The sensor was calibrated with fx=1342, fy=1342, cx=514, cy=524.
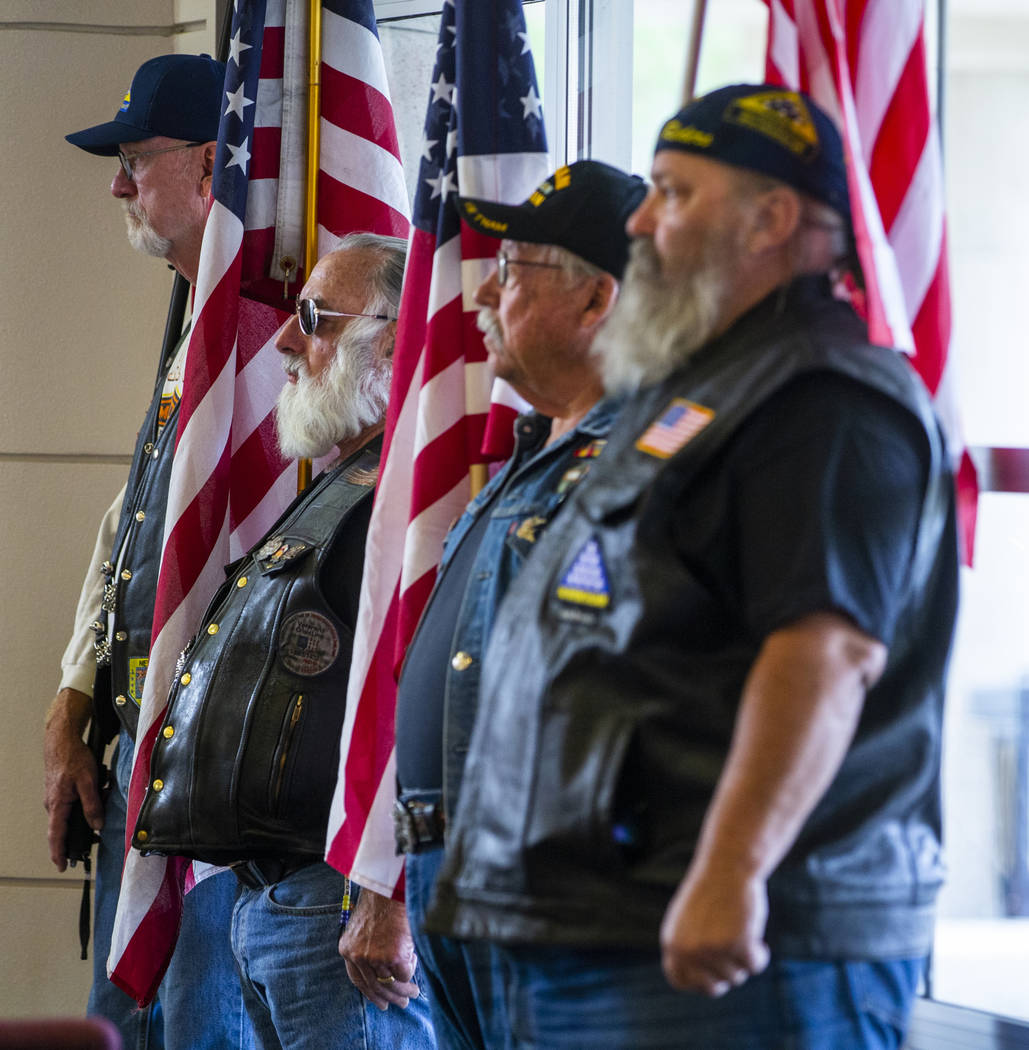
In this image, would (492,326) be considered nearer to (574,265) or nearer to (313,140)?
(574,265)

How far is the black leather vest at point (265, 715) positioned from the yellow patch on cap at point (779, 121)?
1.03 meters

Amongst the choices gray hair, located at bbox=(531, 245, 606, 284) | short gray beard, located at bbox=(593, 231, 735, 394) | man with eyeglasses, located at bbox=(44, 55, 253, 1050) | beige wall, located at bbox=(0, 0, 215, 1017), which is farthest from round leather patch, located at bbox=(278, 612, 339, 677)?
beige wall, located at bbox=(0, 0, 215, 1017)

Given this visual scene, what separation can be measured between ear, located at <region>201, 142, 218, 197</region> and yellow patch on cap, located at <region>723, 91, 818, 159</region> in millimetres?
1790

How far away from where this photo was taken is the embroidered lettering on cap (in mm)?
1128

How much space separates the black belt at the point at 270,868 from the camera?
1.93 m

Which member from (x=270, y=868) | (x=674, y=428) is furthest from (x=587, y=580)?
(x=270, y=868)

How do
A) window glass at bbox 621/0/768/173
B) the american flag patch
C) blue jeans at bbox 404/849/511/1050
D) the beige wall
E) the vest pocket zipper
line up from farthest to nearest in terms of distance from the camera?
the beige wall < window glass at bbox 621/0/768/173 < the vest pocket zipper < blue jeans at bbox 404/849/511/1050 < the american flag patch

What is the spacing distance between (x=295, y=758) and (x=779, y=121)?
1.14 meters

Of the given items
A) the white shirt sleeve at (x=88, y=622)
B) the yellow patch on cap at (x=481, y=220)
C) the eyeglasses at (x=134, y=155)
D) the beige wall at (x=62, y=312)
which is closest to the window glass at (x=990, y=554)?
the yellow patch on cap at (x=481, y=220)

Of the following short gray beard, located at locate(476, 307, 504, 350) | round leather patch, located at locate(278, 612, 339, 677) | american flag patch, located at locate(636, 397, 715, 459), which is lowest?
round leather patch, located at locate(278, 612, 339, 677)

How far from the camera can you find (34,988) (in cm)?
320

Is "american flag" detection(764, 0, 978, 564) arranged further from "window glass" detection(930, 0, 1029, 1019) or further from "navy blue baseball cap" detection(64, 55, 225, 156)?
"navy blue baseball cap" detection(64, 55, 225, 156)

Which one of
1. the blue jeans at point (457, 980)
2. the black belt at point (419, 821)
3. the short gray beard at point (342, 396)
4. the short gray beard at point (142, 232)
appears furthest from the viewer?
the short gray beard at point (142, 232)

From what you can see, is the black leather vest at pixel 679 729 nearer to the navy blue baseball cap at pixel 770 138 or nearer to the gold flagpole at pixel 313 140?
the navy blue baseball cap at pixel 770 138
